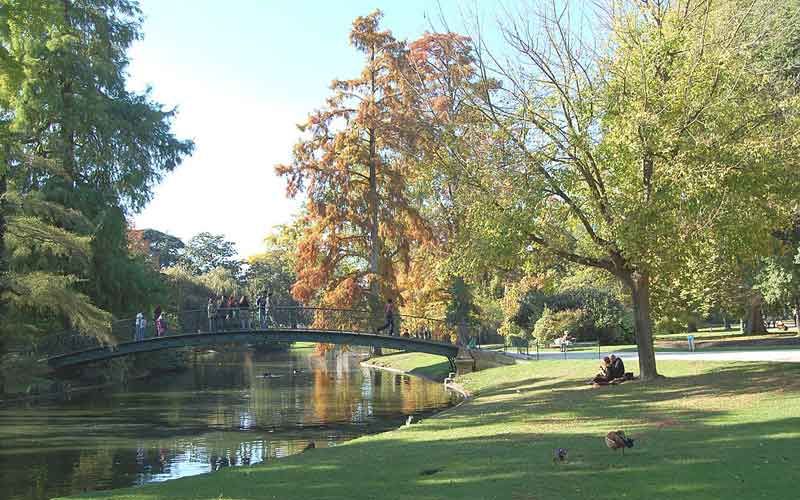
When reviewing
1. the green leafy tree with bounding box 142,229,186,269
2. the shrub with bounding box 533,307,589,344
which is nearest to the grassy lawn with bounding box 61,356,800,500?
the shrub with bounding box 533,307,589,344

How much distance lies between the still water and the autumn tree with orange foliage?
5714 mm

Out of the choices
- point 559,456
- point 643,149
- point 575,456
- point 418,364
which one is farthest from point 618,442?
point 418,364

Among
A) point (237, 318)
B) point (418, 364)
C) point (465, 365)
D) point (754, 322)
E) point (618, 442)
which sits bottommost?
point (618, 442)

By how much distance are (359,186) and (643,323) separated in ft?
85.1

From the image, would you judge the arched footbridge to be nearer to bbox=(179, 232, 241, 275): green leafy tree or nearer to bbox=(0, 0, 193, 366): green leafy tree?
bbox=(0, 0, 193, 366): green leafy tree

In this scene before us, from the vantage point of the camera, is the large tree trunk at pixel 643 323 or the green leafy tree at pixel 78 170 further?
the green leafy tree at pixel 78 170

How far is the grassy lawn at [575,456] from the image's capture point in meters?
9.38

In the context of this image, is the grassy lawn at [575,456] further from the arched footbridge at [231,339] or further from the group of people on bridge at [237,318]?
the group of people on bridge at [237,318]

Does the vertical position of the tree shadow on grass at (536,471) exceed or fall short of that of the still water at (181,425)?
it exceeds it

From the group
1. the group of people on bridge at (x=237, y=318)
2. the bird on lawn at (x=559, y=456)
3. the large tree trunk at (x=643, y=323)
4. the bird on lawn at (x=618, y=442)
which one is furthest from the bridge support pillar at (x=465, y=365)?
the bird on lawn at (x=618, y=442)

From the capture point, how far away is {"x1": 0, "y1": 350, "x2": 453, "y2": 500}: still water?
55.1ft

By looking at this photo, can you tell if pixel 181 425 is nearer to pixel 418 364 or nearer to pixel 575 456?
pixel 575 456

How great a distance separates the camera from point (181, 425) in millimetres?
24281

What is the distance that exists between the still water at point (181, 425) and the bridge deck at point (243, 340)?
190 centimetres
